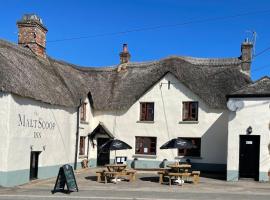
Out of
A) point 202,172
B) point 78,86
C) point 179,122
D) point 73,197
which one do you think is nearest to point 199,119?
point 179,122

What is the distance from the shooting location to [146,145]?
33.0 metres

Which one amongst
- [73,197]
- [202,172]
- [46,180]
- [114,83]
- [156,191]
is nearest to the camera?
[73,197]

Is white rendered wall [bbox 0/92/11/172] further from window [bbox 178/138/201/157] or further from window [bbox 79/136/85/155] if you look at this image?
window [bbox 178/138/201/157]

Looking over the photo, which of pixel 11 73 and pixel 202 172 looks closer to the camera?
pixel 11 73

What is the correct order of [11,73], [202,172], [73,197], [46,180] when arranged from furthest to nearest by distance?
1. [202,172]
2. [46,180]
3. [11,73]
4. [73,197]

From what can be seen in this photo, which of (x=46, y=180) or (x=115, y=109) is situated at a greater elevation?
(x=115, y=109)

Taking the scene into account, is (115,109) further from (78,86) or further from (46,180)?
(46,180)

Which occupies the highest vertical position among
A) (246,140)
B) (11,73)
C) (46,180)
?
(11,73)

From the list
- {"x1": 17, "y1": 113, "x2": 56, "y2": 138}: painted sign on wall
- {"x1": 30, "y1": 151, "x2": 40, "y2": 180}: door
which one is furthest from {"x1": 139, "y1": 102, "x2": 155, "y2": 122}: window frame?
{"x1": 30, "y1": 151, "x2": 40, "y2": 180}: door

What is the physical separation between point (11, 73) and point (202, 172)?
14378 millimetres

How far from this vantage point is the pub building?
22.9 metres

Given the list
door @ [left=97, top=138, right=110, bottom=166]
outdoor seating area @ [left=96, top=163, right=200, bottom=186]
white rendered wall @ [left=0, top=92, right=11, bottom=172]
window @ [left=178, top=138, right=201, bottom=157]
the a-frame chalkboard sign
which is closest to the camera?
the a-frame chalkboard sign

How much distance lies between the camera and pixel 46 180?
24.5 m

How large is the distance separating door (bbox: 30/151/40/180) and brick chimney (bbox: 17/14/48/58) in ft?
24.0
